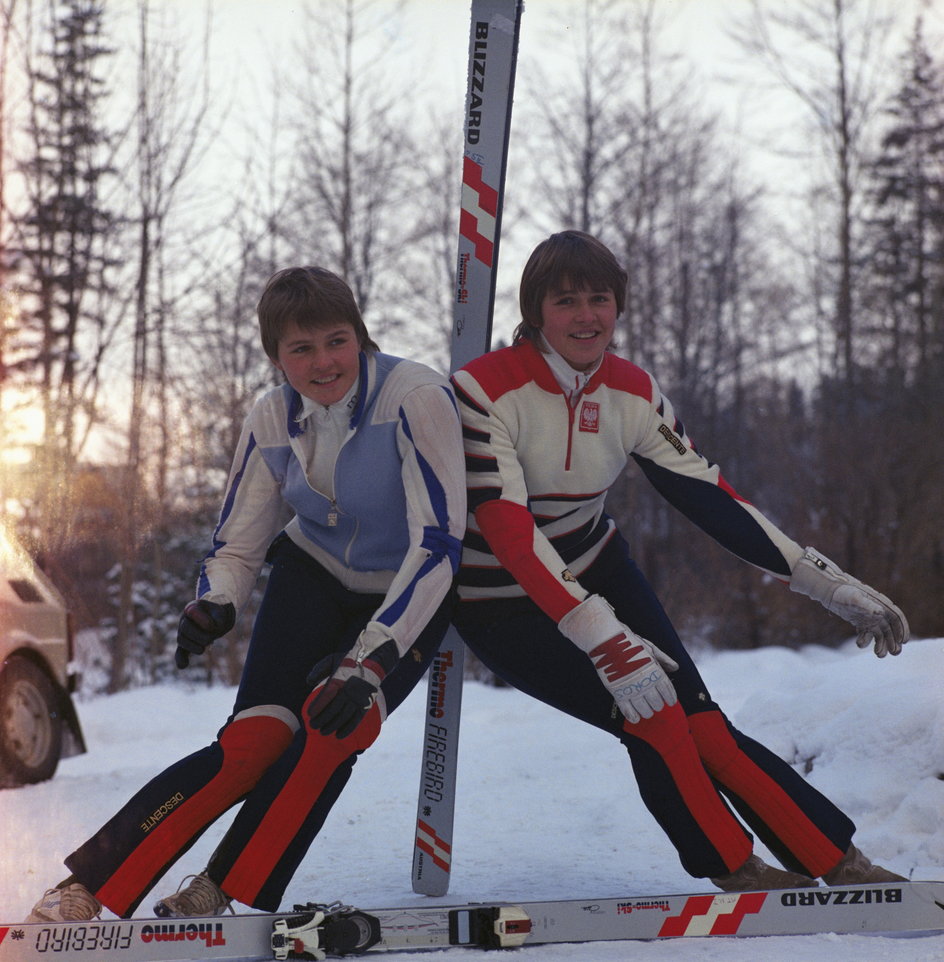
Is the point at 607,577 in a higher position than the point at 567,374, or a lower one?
lower

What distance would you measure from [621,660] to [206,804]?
966 millimetres

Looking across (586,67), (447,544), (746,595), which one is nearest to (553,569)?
(447,544)

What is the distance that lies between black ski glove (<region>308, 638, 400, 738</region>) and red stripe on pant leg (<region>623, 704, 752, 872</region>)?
0.63m

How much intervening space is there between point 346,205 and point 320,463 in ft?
40.8

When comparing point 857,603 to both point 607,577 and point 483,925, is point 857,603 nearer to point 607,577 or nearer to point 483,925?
point 607,577

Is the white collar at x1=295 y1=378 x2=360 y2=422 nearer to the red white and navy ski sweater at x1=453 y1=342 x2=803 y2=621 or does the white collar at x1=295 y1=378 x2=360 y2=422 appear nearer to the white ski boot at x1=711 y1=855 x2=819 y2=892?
the red white and navy ski sweater at x1=453 y1=342 x2=803 y2=621

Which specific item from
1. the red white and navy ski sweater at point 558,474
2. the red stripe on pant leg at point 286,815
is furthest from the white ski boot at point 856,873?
the red stripe on pant leg at point 286,815

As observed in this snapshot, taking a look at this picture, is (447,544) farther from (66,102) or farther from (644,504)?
(644,504)

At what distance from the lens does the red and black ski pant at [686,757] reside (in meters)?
2.47

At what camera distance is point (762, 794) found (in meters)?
2.54

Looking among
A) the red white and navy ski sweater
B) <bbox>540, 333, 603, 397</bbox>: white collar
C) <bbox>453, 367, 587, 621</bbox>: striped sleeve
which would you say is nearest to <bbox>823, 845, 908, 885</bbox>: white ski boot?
the red white and navy ski sweater

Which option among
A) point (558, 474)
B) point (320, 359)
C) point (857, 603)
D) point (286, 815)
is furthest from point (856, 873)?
point (320, 359)

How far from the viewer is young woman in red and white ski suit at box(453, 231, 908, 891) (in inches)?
97.6

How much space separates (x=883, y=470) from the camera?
11.4 meters
